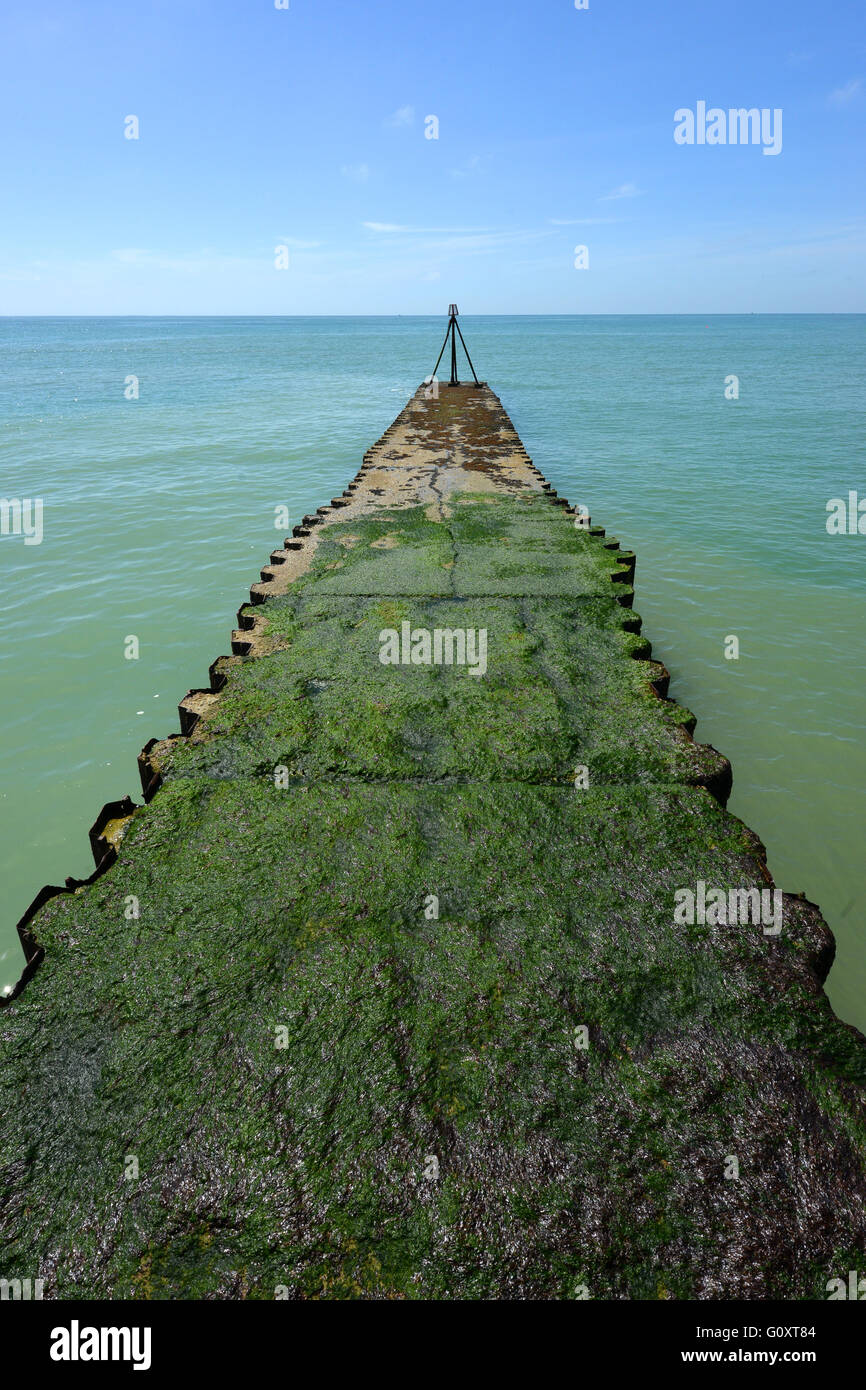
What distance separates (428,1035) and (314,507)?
49.1ft

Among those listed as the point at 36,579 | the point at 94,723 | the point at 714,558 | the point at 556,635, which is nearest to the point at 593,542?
the point at 556,635

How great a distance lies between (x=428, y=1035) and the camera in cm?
271

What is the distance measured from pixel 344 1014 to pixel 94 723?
19.5 ft

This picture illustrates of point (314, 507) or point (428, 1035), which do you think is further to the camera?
point (314, 507)

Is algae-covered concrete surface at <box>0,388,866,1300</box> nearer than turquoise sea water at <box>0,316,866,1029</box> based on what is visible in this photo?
Yes

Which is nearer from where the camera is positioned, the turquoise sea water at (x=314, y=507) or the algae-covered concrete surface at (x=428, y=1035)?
the algae-covered concrete surface at (x=428, y=1035)

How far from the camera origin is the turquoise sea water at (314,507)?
6.29 metres

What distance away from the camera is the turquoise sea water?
6285 millimetres

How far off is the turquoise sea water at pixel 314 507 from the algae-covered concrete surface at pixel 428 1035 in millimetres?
2151

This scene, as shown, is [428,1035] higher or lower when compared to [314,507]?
lower

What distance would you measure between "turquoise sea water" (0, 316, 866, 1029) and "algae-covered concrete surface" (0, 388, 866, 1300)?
215 centimetres
